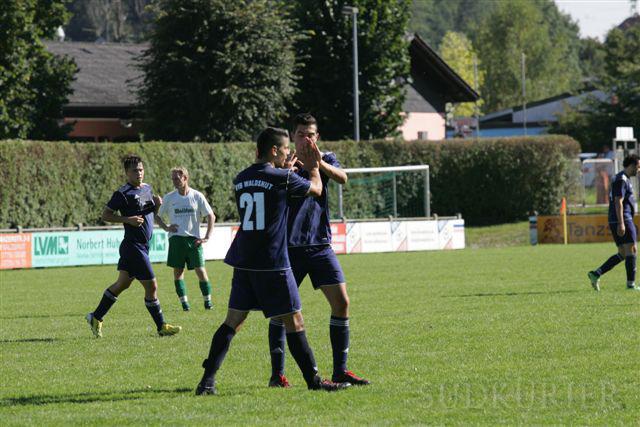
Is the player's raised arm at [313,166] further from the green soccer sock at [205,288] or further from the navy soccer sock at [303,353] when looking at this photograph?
the green soccer sock at [205,288]

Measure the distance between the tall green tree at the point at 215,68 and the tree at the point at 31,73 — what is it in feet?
11.3

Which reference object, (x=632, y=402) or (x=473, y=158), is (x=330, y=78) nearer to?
(x=473, y=158)

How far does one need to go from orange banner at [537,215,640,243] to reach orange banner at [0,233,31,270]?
720 inches

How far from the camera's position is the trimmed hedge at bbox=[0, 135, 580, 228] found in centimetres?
3281

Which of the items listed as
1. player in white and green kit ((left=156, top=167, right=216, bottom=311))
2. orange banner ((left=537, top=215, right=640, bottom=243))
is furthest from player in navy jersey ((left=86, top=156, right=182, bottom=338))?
orange banner ((left=537, top=215, right=640, bottom=243))

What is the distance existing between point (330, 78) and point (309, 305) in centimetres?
3019

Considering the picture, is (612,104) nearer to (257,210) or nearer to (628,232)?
(628,232)

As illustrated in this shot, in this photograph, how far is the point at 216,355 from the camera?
9.09 m

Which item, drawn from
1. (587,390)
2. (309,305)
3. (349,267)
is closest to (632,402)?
(587,390)

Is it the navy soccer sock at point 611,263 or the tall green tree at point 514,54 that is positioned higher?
the tall green tree at point 514,54

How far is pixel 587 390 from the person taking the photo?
8742 millimetres

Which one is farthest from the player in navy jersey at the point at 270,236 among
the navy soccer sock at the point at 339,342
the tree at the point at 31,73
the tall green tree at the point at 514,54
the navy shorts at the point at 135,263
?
the tall green tree at the point at 514,54

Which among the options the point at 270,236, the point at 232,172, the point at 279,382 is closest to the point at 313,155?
the point at 270,236

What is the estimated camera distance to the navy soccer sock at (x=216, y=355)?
902 cm
